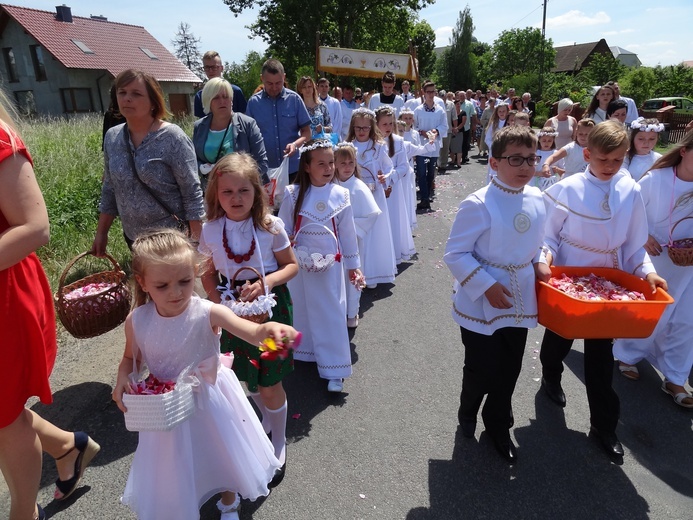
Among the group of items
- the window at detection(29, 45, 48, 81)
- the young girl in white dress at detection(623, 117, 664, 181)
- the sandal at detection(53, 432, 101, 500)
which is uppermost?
the window at detection(29, 45, 48, 81)

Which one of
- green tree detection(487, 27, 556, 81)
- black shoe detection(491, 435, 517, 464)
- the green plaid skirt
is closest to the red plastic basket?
black shoe detection(491, 435, 517, 464)

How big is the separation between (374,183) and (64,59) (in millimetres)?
32460

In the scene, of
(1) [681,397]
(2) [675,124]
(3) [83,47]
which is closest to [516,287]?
(1) [681,397]

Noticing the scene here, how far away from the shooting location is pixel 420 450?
3018mm

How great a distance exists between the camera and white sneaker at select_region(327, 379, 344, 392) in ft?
11.9

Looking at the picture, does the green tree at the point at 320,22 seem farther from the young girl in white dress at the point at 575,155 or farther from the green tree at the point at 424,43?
the young girl in white dress at the point at 575,155

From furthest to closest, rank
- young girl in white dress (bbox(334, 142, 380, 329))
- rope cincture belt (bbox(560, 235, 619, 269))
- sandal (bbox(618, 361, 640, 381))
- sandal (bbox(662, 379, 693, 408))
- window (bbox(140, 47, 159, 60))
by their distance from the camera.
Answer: window (bbox(140, 47, 159, 60))
young girl in white dress (bbox(334, 142, 380, 329))
sandal (bbox(618, 361, 640, 381))
sandal (bbox(662, 379, 693, 408))
rope cincture belt (bbox(560, 235, 619, 269))

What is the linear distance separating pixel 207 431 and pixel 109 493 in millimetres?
919

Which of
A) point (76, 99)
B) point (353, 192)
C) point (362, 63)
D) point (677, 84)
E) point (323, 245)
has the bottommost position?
point (323, 245)

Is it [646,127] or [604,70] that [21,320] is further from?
[604,70]

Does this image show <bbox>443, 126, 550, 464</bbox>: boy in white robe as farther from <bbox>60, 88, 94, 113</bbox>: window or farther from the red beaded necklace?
<bbox>60, 88, 94, 113</bbox>: window

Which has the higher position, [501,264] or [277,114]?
[277,114]

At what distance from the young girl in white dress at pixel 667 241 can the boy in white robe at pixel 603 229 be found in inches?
26.8

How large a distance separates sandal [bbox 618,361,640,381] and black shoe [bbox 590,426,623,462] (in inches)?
41.2
